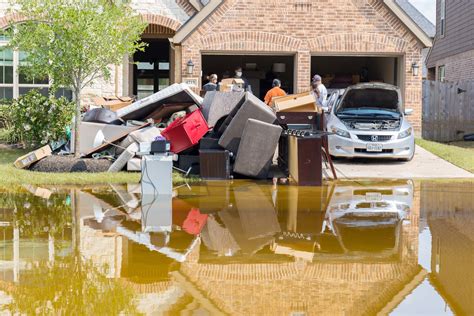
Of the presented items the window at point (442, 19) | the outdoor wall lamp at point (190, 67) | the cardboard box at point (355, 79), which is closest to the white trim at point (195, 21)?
the outdoor wall lamp at point (190, 67)

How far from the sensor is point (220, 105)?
1591 cm

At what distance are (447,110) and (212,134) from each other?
41.1 ft

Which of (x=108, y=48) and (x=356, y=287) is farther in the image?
(x=108, y=48)

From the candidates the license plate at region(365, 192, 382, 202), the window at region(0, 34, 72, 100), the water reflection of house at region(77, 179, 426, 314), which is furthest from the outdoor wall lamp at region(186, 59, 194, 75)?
the water reflection of house at region(77, 179, 426, 314)

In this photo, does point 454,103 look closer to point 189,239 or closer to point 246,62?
point 246,62

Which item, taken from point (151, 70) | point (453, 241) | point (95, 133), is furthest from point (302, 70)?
point (453, 241)

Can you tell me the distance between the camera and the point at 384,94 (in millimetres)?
18609

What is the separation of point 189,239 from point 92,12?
829 centimetres

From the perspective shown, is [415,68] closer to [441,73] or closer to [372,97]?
[372,97]

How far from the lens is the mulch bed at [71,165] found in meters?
15.1

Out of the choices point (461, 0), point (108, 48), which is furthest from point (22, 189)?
point (461, 0)

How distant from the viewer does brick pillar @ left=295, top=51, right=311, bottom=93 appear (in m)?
Answer: 21.1

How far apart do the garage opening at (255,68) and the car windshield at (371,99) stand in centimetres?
912

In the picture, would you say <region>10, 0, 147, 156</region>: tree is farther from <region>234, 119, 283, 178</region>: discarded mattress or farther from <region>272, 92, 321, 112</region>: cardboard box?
<region>234, 119, 283, 178</region>: discarded mattress
